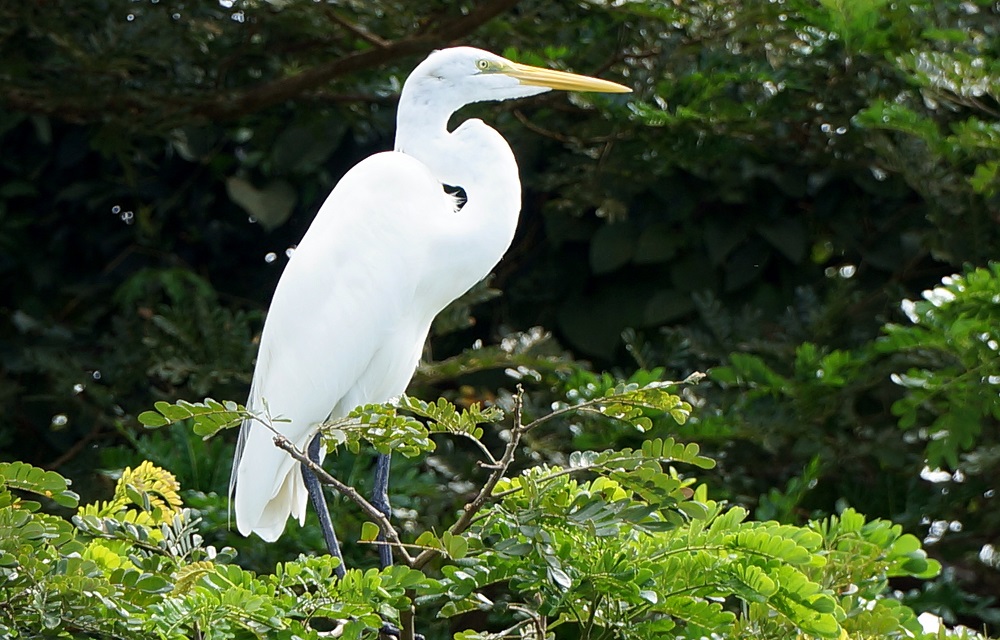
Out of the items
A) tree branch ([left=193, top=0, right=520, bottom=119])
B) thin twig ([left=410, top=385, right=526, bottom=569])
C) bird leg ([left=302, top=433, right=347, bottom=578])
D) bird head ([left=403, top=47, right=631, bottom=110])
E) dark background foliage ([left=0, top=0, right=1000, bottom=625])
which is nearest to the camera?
thin twig ([left=410, top=385, right=526, bottom=569])

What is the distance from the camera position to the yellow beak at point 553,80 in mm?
2611

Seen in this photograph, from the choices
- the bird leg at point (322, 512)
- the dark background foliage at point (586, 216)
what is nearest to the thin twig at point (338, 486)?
the bird leg at point (322, 512)

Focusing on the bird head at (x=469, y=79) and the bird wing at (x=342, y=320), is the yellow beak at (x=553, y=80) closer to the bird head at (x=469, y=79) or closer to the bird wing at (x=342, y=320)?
the bird head at (x=469, y=79)

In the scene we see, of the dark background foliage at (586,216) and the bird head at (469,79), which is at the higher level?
the bird head at (469,79)

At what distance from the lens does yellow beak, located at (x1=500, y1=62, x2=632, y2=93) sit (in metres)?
2.61

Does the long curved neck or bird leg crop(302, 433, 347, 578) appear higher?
the long curved neck

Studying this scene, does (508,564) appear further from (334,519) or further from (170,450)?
(170,450)

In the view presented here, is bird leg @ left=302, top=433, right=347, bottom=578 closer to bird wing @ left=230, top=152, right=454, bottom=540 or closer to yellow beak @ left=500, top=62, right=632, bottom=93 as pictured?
bird wing @ left=230, top=152, right=454, bottom=540

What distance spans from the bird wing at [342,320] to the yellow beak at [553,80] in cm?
26

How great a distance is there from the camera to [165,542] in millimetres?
1970

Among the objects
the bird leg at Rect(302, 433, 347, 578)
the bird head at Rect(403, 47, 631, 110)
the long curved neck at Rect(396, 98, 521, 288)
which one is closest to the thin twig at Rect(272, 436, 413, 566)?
the bird leg at Rect(302, 433, 347, 578)

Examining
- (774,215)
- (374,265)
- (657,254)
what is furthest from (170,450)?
(774,215)

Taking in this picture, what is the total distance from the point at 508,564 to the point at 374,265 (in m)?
0.94

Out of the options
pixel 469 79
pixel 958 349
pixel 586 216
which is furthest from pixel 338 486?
pixel 586 216
